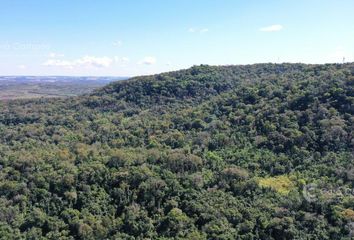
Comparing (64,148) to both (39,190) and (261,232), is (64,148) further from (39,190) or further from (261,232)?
(261,232)

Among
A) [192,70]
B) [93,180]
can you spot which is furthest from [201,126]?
[192,70]

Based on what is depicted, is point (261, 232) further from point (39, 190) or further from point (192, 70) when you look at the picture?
point (192, 70)

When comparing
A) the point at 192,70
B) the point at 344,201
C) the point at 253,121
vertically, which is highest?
the point at 192,70

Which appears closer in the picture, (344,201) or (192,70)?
(344,201)

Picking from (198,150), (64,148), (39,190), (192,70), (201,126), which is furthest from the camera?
(192,70)

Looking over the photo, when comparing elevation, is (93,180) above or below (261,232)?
above

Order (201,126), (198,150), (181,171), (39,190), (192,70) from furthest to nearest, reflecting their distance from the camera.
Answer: (192,70) < (201,126) < (198,150) < (181,171) < (39,190)

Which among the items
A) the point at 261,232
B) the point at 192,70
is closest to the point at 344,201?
the point at 261,232
